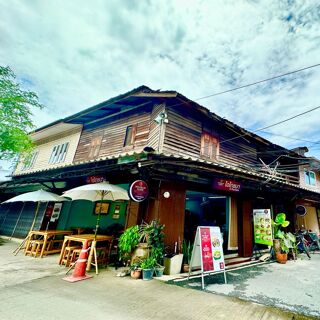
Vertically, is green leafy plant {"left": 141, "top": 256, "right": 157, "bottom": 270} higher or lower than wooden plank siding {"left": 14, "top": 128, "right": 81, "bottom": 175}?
lower

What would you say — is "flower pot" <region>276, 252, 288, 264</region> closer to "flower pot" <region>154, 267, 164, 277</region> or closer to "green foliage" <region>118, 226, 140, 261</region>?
"flower pot" <region>154, 267, 164, 277</region>

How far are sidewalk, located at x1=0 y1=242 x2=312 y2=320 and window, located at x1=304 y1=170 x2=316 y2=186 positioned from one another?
19538 mm

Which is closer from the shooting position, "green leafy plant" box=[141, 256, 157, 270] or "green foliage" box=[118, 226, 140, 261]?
"green leafy plant" box=[141, 256, 157, 270]

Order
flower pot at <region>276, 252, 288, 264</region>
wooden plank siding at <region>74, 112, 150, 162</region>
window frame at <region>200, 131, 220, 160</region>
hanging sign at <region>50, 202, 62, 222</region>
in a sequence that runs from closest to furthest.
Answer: flower pot at <region>276, 252, 288, 264</region>, wooden plank siding at <region>74, 112, 150, 162</region>, window frame at <region>200, 131, 220, 160</region>, hanging sign at <region>50, 202, 62, 222</region>

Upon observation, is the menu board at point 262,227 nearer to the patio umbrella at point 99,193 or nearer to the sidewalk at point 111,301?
the sidewalk at point 111,301

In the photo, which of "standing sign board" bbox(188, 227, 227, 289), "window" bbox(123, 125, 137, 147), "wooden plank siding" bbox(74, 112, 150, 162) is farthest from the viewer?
"window" bbox(123, 125, 137, 147)

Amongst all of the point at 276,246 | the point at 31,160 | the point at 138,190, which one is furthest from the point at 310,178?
the point at 31,160

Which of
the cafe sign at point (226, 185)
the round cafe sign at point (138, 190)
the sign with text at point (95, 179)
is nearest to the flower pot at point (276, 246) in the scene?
the cafe sign at point (226, 185)

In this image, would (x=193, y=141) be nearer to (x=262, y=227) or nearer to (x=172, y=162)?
(x=172, y=162)

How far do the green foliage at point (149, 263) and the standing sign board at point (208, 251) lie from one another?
3.30 feet

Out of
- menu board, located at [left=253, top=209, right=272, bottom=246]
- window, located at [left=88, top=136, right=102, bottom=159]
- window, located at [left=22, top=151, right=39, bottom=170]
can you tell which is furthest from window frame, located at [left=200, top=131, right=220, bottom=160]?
window, located at [left=22, top=151, right=39, bottom=170]

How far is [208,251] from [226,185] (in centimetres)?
277

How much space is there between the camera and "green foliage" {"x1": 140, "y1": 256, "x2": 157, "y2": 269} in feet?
17.7

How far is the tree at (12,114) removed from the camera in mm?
11055
